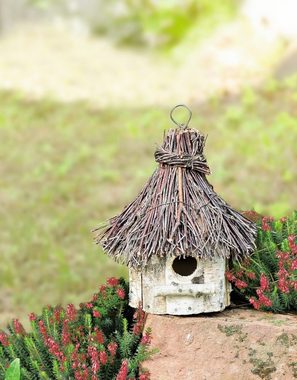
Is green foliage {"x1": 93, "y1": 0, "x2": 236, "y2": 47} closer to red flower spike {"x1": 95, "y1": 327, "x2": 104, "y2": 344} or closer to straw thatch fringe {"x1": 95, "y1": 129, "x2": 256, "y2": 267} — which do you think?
straw thatch fringe {"x1": 95, "y1": 129, "x2": 256, "y2": 267}

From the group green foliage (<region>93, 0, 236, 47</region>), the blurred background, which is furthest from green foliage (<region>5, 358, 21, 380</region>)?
green foliage (<region>93, 0, 236, 47</region>)

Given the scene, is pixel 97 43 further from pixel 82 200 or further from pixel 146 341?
pixel 146 341

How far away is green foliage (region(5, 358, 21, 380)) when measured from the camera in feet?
13.0

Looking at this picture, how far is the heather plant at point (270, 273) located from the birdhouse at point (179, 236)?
0.15 metres

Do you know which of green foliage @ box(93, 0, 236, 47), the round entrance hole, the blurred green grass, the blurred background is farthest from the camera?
green foliage @ box(93, 0, 236, 47)

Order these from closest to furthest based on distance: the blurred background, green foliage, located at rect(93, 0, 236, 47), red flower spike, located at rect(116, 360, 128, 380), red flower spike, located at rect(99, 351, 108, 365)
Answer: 1. red flower spike, located at rect(116, 360, 128, 380)
2. red flower spike, located at rect(99, 351, 108, 365)
3. the blurred background
4. green foliage, located at rect(93, 0, 236, 47)

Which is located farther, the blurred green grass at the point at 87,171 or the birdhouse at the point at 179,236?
the blurred green grass at the point at 87,171

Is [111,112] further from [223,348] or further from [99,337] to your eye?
[223,348]

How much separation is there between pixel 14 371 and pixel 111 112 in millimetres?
9364

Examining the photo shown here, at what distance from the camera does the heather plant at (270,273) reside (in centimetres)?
407

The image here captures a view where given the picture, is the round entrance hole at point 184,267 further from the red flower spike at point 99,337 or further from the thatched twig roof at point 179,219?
the red flower spike at point 99,337

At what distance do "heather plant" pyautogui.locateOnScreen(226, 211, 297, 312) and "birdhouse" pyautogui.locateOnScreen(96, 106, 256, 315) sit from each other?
15cm

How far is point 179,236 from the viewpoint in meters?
3.80

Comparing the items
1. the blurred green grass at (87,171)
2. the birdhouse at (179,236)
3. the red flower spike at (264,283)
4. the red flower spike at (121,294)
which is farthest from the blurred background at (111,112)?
the red flower spike at (264,283)
